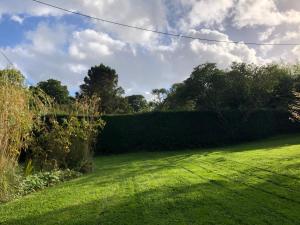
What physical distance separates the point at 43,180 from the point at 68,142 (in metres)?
2.44

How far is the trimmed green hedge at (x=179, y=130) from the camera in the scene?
21797 millimetres

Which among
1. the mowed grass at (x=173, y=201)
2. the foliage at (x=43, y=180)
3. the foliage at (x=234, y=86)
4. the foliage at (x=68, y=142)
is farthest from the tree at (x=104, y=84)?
the mowed grass at (x=173, y=201)

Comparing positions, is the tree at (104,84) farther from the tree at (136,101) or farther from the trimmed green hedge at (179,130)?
the trimmed green hedge at (179,130)

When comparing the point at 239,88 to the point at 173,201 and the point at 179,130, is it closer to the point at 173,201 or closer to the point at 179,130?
the point at 179,130

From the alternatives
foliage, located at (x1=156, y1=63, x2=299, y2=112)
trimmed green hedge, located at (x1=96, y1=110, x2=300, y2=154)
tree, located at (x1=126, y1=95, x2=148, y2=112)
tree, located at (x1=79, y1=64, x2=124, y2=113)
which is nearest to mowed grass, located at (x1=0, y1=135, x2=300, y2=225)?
trimmed green hedge, located at (x1=96, y1=110, x2=300, y2=154)

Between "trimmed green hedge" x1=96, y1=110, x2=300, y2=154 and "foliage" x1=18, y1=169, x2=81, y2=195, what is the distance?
10339 millimetres

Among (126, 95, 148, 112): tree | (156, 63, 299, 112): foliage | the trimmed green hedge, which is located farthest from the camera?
(126, 95, 148, 112): tree

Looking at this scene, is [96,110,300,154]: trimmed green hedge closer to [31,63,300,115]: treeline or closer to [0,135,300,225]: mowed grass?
[31,63,300,115]: treeline

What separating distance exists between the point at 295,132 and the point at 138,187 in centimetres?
1931

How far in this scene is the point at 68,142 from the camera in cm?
1178

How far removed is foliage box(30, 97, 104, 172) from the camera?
11.4m

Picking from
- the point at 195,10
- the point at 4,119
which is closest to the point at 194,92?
the point at 195,10

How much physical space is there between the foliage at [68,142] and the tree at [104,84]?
89.7ft

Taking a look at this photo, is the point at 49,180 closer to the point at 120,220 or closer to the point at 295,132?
the point at 120,220
